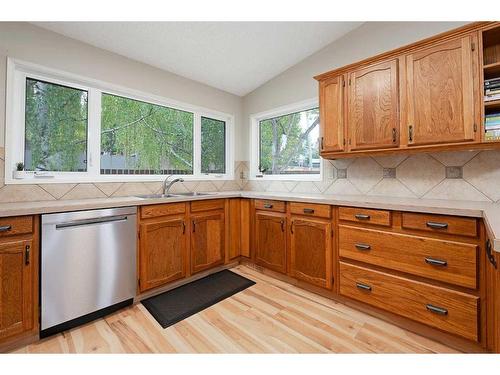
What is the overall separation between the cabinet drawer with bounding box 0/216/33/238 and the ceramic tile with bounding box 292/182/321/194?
8.27 ft

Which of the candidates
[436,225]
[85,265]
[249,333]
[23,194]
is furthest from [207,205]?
[436,225]

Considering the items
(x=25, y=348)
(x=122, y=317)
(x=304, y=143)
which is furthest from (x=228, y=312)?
(x=304, y=143)

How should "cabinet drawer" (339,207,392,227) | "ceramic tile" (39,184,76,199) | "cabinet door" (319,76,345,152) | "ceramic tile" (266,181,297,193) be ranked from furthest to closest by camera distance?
"ceramic tile" (266,181,297,193) < "cabinet door" (319,76,345,152) < "ceramic tile" (39,184,76,199) < "cabinet drawer" (339,207,392,227)

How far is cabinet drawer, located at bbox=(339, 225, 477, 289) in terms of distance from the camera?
1.46 m

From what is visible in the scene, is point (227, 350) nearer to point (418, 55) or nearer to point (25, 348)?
point (25, 348)

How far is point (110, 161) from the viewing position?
7.99ft

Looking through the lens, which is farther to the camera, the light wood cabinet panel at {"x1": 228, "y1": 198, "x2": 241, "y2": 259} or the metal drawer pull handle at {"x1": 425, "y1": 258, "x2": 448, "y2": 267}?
the light wood cabinet panel at {"x1": 228, "y1": 198, "x2": 241, "y2": 259}

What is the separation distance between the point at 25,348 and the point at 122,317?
556 mm

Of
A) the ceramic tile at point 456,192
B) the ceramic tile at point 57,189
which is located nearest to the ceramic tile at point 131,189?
the ceramic tile at point 57,189

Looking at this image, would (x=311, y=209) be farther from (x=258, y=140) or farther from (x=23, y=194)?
(x=23, y=194)

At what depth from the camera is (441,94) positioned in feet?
5.76

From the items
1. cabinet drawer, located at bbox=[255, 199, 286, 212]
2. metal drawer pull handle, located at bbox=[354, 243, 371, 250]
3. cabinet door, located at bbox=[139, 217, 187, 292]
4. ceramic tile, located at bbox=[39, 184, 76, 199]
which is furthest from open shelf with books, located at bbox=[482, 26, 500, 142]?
ceramic tile, located at bbox=[39, 184, 76, 199]

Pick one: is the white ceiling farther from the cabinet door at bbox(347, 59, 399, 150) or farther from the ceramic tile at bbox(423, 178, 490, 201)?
the ceramic tile at bbox(423, 178, 490, 201)

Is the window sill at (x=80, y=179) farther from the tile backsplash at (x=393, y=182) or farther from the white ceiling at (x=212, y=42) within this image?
the white ceiling at (x=212, y=42)
